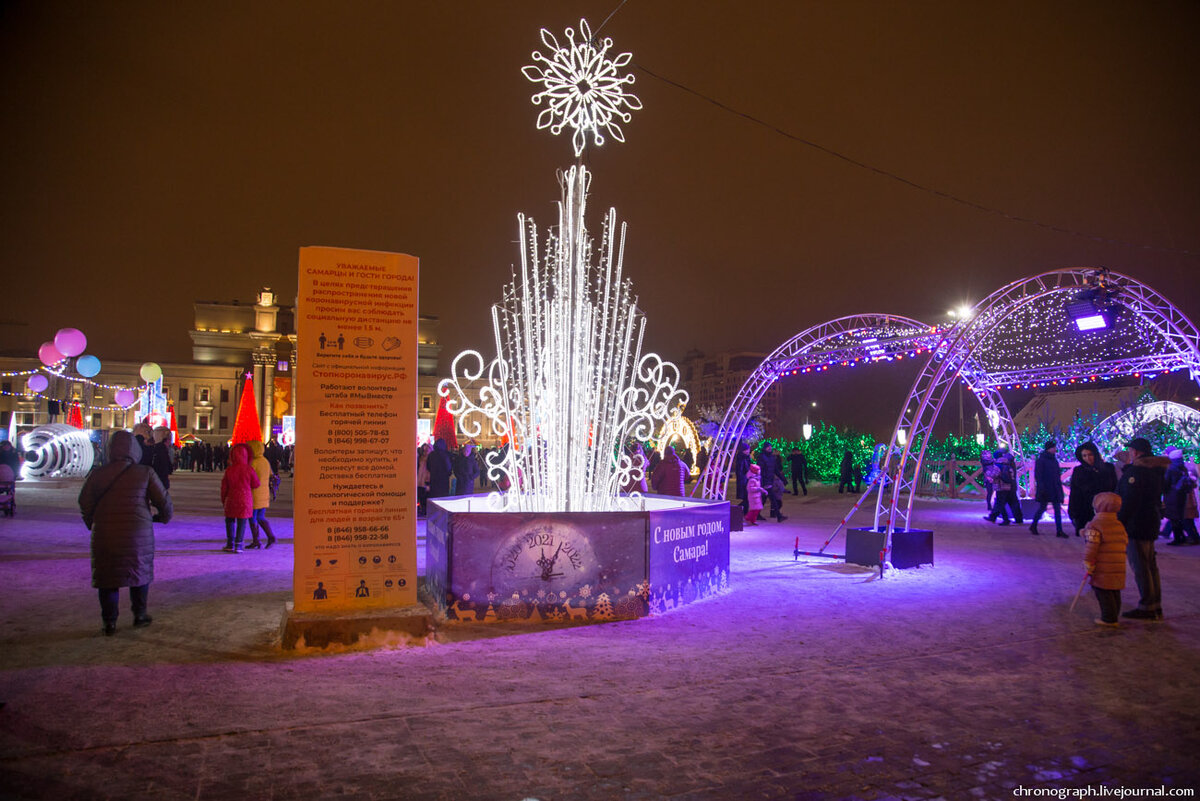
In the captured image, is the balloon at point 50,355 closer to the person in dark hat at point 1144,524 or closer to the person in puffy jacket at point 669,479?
the person in puffy jacket at point 669,479

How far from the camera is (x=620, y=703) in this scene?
4637 millimetres

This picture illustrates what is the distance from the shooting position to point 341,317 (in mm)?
6219

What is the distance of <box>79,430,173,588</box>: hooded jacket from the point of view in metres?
6.27

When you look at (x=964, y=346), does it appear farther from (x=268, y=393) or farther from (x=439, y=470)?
(x=268, y=393)

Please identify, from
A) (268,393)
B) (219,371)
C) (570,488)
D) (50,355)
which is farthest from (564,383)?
(219,371)

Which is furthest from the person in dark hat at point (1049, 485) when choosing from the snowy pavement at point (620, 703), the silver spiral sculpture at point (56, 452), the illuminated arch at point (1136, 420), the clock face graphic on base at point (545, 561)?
the silver spiral sculpture at point (56, 452)

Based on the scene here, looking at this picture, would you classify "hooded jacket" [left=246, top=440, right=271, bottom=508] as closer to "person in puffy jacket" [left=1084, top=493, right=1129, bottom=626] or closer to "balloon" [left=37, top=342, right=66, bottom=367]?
"person in puffy jacket" [left=1084, top=493, right=1129, bottom=626]

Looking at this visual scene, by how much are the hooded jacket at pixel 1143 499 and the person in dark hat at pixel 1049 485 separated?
7.50 metres

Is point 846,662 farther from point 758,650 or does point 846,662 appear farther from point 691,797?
point 691,797

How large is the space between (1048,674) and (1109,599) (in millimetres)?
1917

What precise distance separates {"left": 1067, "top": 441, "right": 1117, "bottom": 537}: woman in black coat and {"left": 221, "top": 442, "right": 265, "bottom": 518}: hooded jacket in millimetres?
12074

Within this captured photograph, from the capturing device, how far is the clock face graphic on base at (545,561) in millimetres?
6766

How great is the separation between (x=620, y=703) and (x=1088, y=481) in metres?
10.8

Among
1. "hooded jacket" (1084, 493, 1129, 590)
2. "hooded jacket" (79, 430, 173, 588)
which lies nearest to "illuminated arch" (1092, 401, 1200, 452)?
"hooded jacket" (1084, 493, 1129, 590)
